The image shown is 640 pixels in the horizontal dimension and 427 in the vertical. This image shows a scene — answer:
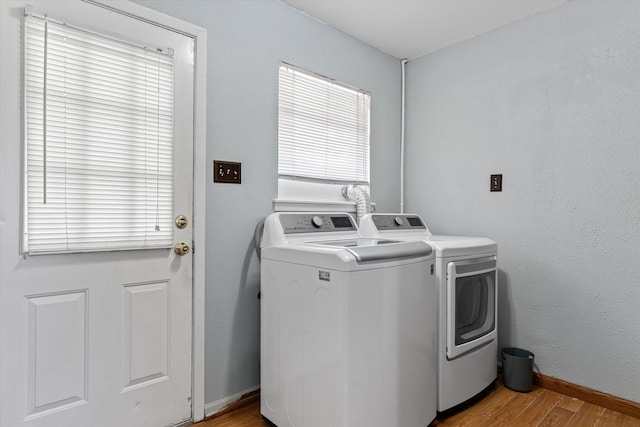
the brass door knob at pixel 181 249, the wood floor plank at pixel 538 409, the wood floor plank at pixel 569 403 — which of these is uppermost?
the brass door knob at pixel 181 249

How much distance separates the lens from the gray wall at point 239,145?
6.10 feet

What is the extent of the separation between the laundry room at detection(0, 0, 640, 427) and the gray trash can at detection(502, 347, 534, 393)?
0.54ft

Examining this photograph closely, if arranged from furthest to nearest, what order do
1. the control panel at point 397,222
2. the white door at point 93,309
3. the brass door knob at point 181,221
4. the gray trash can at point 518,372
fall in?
1. the control panel at point 397,222
2. the gray trash can at point 518,372
3. the brass door knob at point 181,221
4. the white door at point 93,309

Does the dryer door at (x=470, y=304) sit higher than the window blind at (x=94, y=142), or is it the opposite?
the window blind at (x=94, y=142)

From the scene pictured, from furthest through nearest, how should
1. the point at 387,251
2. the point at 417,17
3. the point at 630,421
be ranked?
1. the point at 417,17
2. the point at 630,421
3. the point at 387,251

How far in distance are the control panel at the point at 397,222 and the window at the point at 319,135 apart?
14.9 inches

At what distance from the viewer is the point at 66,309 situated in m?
1.44

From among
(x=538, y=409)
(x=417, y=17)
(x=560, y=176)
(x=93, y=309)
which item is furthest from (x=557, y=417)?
(x=417, y=17)

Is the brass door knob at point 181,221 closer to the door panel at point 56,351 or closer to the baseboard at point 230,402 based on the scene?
the door panel at point 56,351

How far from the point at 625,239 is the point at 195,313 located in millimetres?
2338

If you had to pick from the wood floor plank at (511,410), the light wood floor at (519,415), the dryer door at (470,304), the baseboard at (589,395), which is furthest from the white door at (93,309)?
the baseboard at (589,395)

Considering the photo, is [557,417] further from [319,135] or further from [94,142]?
[94,142]

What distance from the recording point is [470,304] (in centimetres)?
207

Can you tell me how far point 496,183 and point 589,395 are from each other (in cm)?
136
